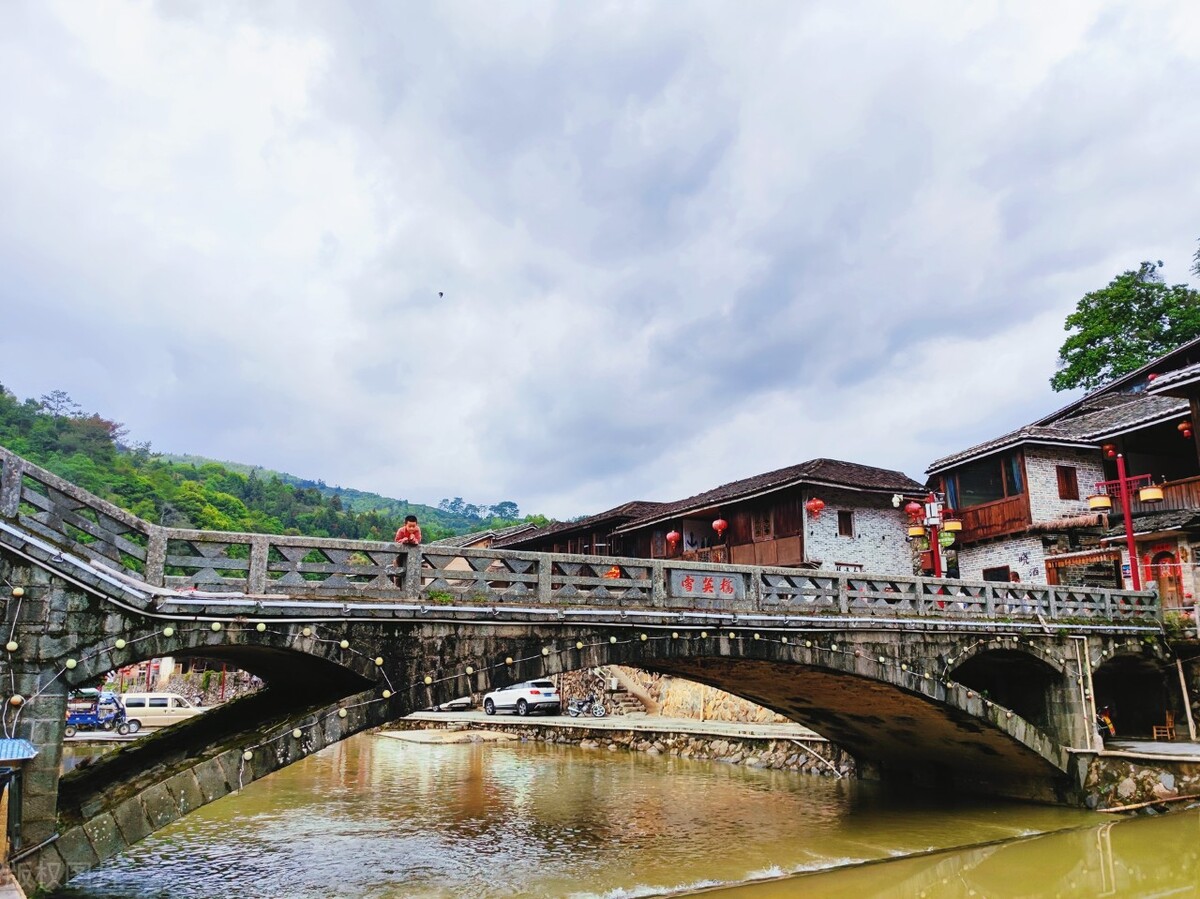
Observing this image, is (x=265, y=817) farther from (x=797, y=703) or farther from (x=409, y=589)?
(x=797, y=703)

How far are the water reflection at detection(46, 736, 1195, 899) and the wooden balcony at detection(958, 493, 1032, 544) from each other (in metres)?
12.3

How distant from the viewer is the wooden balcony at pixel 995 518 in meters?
30.5

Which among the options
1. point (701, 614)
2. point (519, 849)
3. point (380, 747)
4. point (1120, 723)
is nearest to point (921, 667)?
point (701, 614)

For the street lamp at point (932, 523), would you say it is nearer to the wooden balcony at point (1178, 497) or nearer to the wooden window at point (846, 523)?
the wooden window at point (846, 523)

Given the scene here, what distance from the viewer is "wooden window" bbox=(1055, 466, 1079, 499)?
30922mm

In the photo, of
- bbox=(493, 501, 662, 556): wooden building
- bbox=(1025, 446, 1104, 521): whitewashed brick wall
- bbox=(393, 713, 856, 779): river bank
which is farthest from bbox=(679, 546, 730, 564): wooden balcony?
bbox=(1025, 446, 1104, 521): whitewashed brick wall

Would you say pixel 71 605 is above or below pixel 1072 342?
below

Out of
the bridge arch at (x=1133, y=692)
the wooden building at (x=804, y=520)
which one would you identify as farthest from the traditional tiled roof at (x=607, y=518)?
the bridge arch at (x=1133, y=692)

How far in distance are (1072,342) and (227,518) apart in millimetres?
63152

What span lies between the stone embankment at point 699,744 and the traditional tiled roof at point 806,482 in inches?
353

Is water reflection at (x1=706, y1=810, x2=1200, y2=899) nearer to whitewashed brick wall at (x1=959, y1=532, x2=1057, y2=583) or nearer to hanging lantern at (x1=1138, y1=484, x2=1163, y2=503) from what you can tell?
hanging lantern at (x1=1138, y1=484, x2=1163, y2=503)

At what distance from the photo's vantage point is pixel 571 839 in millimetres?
18109

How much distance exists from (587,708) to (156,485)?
4444 cm

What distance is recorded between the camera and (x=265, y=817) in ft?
67.0
